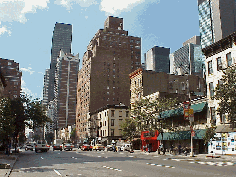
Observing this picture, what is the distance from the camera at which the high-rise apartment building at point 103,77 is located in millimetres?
112500

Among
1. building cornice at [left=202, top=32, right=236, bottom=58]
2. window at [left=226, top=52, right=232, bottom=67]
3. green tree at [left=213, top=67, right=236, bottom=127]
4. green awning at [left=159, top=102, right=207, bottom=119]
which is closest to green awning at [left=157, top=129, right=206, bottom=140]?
green awning at [left=159, top=102, right=207, bottom=119]

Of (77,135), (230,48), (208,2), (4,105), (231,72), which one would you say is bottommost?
(77,135)

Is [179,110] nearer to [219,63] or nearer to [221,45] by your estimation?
[219,63]

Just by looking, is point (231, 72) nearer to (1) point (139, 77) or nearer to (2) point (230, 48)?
(2) point (230, 48)

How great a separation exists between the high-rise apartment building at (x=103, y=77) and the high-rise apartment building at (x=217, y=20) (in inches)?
2952

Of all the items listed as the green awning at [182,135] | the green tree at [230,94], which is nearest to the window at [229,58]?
the green tree at [230,94]

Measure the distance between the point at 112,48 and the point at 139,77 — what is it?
60854mm

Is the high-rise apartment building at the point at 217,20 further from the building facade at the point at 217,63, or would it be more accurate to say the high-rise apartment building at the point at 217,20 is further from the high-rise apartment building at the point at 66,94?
the building facade at the point at 217,63

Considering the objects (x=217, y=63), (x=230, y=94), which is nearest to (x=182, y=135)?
(x=217, y=63)

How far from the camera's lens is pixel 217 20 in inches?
6993

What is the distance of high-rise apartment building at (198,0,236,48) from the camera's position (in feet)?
569

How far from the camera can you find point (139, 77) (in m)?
66.4

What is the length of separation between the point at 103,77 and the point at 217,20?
10481 cm

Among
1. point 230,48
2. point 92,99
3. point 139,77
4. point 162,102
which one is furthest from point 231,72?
point 92,99
